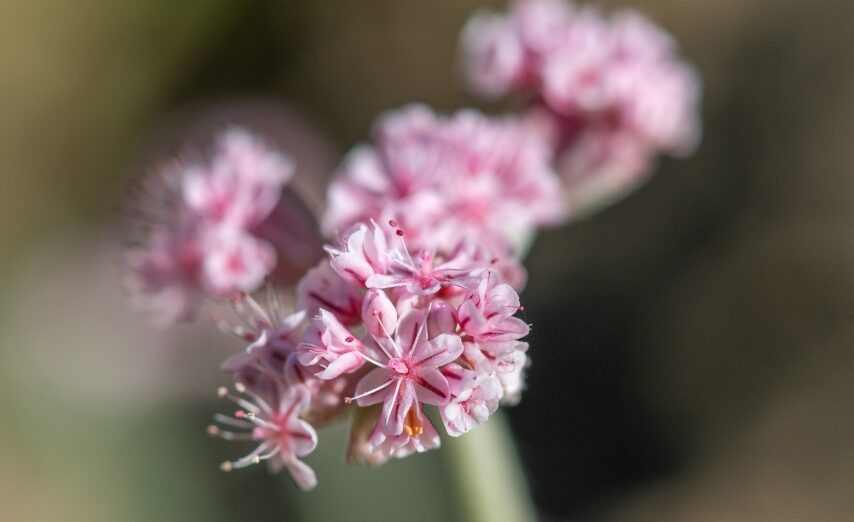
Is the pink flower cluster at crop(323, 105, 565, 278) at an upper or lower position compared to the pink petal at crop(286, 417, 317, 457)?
upper

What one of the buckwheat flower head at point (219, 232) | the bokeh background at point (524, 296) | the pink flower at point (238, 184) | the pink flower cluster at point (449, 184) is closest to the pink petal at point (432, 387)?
the pink flower cluster at point (449, 184)

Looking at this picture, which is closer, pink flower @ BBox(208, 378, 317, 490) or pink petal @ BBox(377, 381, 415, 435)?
pink petal @ BBox(377, 381, 415, 435)

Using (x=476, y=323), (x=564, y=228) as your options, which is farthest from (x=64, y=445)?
(x=476, y=323)

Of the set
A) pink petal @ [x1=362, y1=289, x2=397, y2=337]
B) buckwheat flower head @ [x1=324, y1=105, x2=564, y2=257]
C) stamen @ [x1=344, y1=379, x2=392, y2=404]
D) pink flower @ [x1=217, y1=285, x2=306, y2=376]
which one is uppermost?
buckwheat flower head @ [x1=324, y1=105, x2=564, y2=257]

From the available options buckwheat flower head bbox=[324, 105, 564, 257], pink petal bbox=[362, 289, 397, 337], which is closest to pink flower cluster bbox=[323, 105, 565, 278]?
buckwheat flower head bbox=[324, 105, 564, 257]

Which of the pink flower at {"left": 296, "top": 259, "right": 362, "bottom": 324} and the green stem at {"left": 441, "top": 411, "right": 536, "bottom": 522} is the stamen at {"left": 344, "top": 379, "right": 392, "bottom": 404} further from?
the green stem at {"left": 441, "top": 411, "right": 536, "bottom": 522}

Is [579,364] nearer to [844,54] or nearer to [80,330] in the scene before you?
[844,54]
